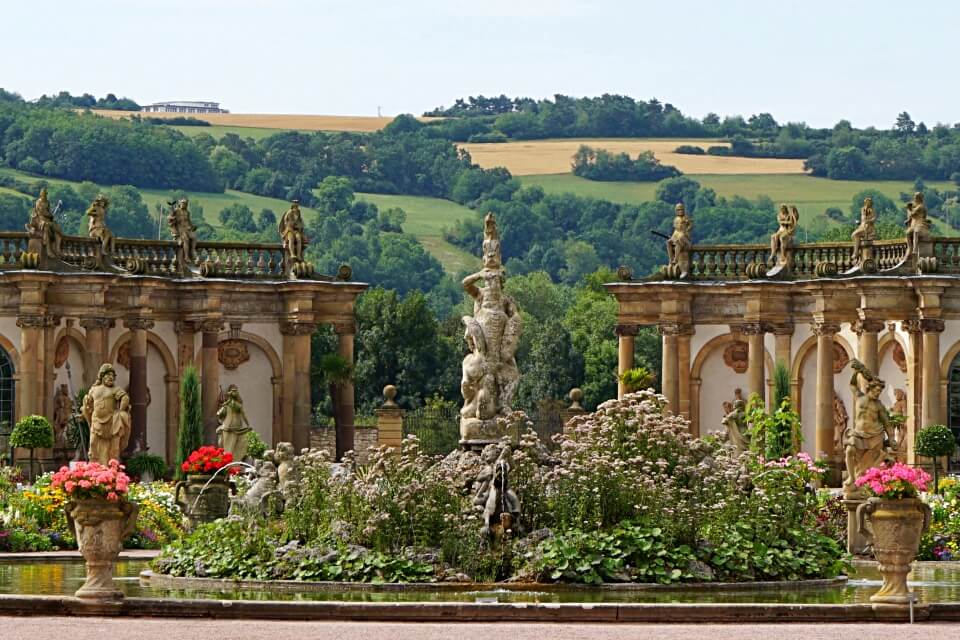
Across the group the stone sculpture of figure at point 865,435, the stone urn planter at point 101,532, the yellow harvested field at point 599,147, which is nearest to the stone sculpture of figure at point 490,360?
the stone sculpture of figure at point 865,435

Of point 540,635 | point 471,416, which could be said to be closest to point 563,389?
point 471,416

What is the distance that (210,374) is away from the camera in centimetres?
5666

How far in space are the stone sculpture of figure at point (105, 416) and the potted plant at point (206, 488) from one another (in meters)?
1.88

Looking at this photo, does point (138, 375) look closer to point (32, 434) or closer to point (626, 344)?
point (32, 434)

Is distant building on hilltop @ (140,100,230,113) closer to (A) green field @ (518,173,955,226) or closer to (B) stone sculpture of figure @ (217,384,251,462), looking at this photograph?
(A) green field @ (518,173,955,226)

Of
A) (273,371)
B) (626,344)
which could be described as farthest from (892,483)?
(273,371)

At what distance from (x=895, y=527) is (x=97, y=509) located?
27.4 feet

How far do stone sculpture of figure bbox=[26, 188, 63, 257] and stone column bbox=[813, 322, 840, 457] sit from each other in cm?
1593

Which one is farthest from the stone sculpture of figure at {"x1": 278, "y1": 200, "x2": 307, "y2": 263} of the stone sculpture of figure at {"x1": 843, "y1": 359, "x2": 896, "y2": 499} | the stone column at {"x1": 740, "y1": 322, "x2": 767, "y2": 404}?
the stone sculpture of figure at {"x1": 843, "y1": 359, "x2": 896, "y2": 499}

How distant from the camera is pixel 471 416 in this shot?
36875 millimetres

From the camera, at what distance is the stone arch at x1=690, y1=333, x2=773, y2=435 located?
192 ft

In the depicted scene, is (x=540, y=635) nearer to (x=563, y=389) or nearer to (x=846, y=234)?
(x=563, y=389)

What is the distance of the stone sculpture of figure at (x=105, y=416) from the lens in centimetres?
4266

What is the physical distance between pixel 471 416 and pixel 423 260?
10639 cm
